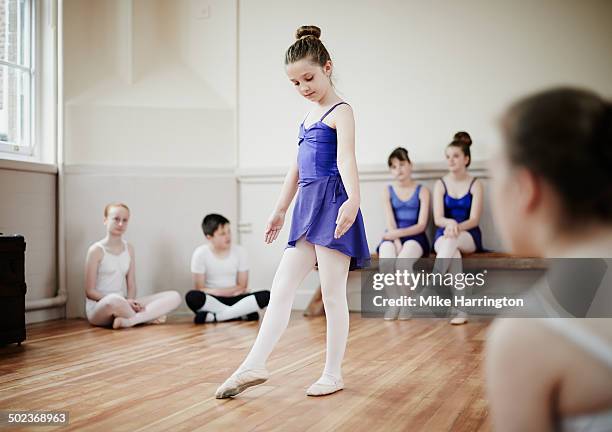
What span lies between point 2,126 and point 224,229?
1.45 meters

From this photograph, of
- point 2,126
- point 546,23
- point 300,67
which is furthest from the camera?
point 546,23

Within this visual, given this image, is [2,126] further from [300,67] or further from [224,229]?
[300,67]

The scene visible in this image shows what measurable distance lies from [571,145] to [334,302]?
5.11 ft

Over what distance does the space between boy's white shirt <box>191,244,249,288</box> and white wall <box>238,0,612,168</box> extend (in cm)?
81

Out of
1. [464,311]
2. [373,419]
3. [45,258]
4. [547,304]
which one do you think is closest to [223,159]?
[45,258]

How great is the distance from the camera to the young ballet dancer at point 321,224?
2.13 meters

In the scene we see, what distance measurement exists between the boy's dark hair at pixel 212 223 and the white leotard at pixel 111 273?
1.69 feet

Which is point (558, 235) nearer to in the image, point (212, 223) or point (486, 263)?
point (486, 263)

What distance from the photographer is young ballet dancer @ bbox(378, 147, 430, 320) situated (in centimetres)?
426

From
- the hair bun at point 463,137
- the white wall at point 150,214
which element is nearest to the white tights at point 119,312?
the white wall at point 150,214

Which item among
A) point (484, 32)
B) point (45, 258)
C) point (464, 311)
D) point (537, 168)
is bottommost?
point (464, 311)

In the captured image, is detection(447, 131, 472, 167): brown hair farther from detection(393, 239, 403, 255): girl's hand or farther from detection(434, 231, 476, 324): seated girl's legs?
detection(393, 239, 403, 255): girl's hand

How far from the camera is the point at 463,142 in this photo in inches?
169

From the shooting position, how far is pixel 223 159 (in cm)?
479
